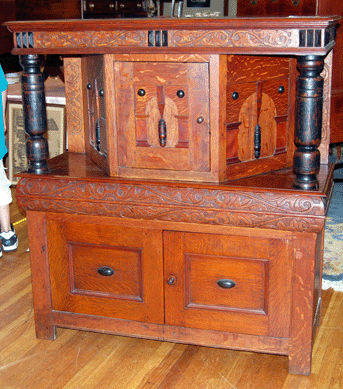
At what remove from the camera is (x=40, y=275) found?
2.27 meters

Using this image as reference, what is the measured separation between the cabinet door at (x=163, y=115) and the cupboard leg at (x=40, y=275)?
428mm

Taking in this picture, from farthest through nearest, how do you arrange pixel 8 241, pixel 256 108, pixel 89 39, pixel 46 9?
pixel 46 9 < pixel 8 241 < pixel 256 108 < pixel 89 39

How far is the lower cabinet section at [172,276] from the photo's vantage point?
2031mm

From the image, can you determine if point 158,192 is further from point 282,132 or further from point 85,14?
point 85,14

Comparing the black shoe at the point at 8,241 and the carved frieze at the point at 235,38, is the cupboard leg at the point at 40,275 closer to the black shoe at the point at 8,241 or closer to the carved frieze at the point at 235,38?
the carved frieze at the point at 235,38

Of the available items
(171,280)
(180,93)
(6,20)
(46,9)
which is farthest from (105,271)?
(46,9)

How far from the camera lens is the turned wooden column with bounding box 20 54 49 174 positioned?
2111 mm

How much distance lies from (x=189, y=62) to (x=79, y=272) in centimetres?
89

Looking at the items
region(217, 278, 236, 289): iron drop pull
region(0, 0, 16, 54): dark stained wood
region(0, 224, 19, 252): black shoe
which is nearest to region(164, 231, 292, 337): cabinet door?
region(217, 278, 236, 289): iron drop pull

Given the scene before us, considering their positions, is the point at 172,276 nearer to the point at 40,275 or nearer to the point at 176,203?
the point at 176,203

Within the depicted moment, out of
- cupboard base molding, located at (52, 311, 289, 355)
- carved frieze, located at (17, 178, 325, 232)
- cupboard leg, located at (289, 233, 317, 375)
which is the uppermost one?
carved frieze, located at (17, 178, 325, 232)

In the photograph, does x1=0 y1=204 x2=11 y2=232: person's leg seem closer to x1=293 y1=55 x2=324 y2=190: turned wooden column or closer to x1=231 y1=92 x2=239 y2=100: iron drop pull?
x1=231 y1=92 x2=239 y2=100: iron drop pull

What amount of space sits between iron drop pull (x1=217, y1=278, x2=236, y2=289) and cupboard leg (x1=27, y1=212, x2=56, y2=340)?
0.67 m

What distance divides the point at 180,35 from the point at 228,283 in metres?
0.86
